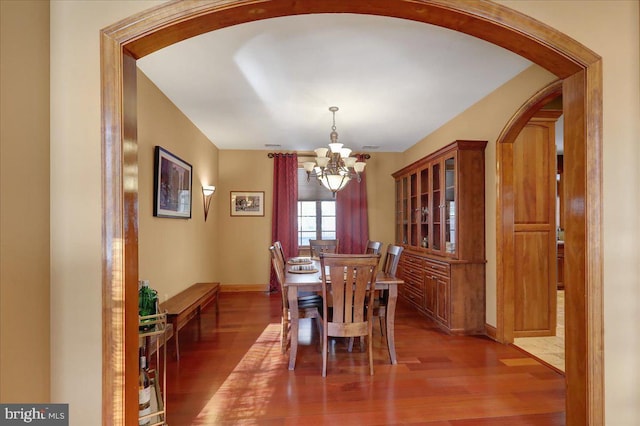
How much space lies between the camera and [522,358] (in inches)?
119

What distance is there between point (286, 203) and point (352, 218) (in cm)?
127

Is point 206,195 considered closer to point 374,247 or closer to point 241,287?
point 241,287

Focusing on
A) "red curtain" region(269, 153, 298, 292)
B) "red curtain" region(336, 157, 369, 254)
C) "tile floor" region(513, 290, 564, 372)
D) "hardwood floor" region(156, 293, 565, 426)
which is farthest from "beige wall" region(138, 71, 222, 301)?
"tile floor" region(513, 290, 564, 372)

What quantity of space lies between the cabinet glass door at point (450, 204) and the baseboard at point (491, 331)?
→ 895 mm

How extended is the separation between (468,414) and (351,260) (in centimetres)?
128

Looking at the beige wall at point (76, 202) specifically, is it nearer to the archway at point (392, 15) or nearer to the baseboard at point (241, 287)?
the archway at point (392, 15)

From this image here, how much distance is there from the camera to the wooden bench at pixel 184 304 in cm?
303

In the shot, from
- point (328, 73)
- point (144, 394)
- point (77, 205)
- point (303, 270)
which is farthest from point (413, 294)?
point (77, 205)

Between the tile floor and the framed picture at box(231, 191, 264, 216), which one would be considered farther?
the framed picture at box(231, 191, 264, 216)

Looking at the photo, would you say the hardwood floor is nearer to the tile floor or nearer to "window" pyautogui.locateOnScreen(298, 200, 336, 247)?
the tile floor

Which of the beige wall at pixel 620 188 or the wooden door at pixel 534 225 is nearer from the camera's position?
the beige wall at pixel 620 188

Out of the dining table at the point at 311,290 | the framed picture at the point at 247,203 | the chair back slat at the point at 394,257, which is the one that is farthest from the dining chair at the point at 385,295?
the framed picture at the point at 247,203

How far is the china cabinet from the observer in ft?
12.0

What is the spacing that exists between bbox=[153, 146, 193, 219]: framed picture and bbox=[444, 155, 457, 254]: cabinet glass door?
3.18m
